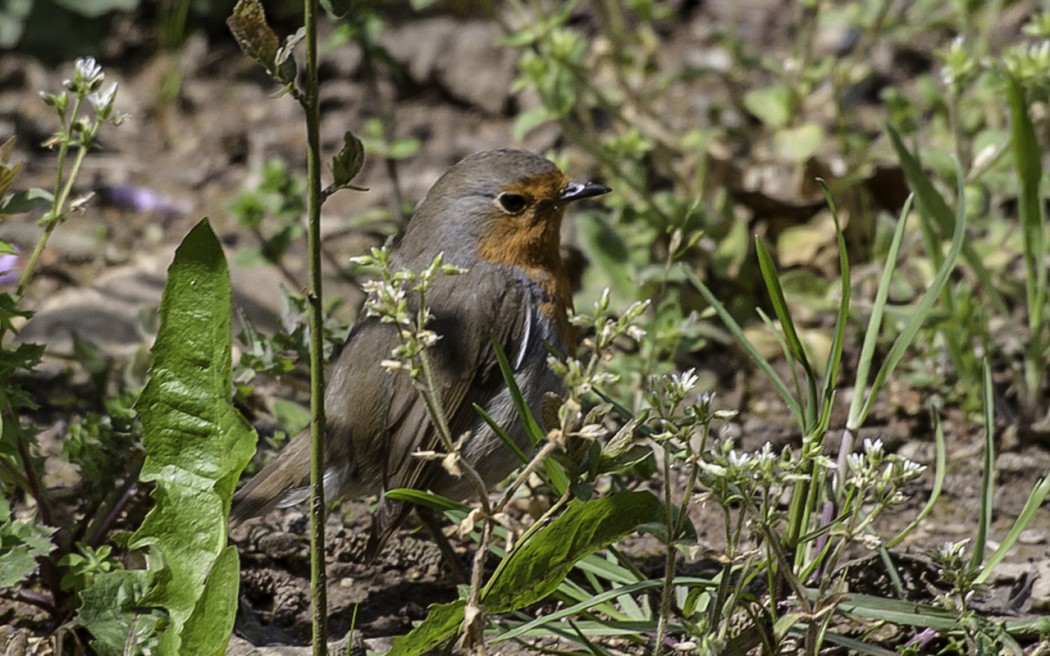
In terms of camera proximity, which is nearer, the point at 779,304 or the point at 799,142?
the point at 779,304

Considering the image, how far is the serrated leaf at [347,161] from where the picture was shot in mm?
2467

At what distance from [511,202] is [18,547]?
172 cm

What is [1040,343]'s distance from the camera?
13.6 ft

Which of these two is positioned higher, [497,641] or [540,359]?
[540,359]

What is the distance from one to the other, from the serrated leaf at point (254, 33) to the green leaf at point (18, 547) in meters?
1.27

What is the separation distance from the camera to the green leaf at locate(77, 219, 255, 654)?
289 centimetres

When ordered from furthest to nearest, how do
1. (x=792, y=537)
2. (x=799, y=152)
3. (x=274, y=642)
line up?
1. (x=799, y=152)
2. (x=274, y=642)
3. (x=792, y=537)

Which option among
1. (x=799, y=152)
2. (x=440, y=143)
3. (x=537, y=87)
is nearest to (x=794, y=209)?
(x=799, y=152)

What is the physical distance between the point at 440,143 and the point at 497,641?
414 centimetres

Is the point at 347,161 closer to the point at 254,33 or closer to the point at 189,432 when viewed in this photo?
the point at 254,33

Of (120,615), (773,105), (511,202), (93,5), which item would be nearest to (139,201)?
(93,5)

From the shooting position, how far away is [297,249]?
5.89m

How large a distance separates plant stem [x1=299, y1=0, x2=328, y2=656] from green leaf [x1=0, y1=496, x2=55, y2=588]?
27.9 inches

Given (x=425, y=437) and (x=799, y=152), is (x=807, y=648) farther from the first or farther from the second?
(x=799, y=152)
